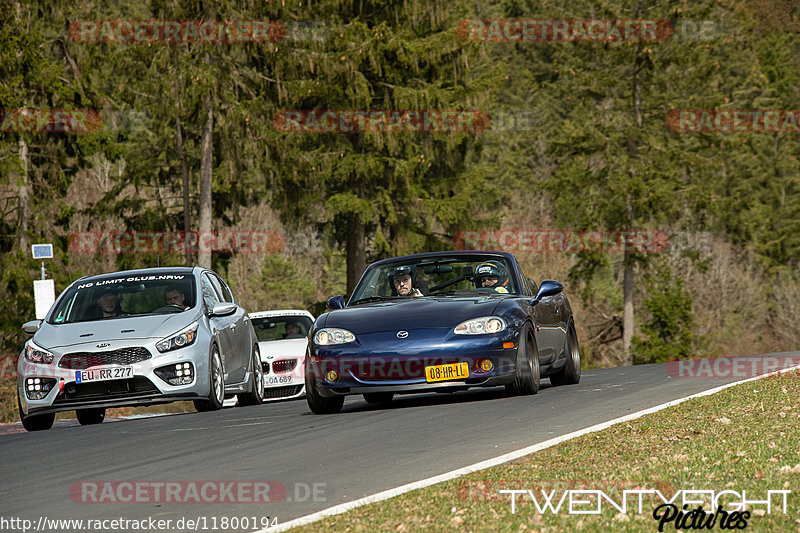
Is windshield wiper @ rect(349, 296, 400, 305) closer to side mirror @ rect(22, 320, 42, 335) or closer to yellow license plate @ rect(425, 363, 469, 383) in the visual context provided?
yellow license plate @ rect(425, 363, 469, 383)

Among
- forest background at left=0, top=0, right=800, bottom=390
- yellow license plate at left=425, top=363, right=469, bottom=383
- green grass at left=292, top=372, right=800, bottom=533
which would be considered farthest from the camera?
forest background at left=0, top=0, right=800, bottom=390

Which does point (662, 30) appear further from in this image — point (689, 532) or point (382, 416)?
point (689, 532)

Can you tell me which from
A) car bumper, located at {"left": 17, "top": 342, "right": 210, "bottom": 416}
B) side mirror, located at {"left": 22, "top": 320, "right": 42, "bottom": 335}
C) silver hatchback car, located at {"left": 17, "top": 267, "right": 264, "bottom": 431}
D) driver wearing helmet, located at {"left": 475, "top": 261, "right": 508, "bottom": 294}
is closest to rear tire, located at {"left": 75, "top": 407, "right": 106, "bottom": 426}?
silver hatchback car, located at {"left": 17, "top": 267, "right": 264, "bottom": 431}

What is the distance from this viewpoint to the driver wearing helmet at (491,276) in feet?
45.2

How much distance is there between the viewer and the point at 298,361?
20.7m

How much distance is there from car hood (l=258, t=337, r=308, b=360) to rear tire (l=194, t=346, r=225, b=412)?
18.4ft

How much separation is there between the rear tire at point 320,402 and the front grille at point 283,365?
7726 millimetres

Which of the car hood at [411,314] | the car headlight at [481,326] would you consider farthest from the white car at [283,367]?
the car headlight at [481,326]

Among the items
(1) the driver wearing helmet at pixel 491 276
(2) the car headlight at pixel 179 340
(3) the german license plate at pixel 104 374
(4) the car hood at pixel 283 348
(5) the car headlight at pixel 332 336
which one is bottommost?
(4) the car hood at pixel 283 348

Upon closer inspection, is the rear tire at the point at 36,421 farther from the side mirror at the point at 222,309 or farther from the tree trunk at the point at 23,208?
the tree trunk at the point at 23,208

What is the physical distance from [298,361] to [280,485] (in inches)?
519

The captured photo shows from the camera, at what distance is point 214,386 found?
14.5m

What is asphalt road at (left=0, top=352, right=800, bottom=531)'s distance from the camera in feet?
23.6

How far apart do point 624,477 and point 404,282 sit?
693cm
